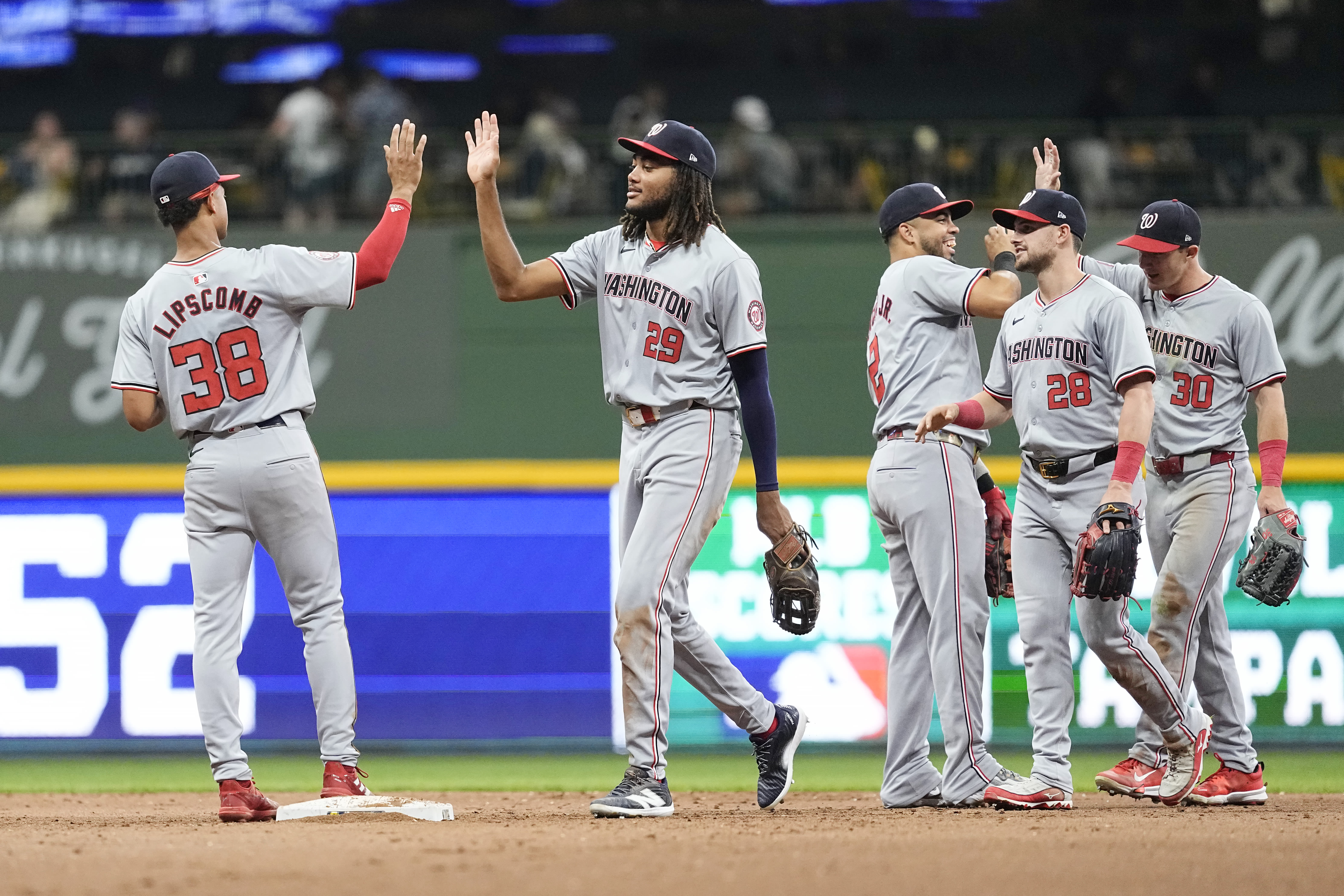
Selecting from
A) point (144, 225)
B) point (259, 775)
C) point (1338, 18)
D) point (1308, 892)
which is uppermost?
point (1338, 18)

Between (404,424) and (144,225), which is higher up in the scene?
(144,225)

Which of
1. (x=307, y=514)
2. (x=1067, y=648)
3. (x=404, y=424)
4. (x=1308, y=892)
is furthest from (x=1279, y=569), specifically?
(x=404, y=424)

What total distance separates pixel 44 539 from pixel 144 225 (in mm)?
4337

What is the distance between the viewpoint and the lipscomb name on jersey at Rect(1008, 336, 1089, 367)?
509 cm

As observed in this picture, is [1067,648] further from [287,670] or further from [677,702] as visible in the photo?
[287,670]

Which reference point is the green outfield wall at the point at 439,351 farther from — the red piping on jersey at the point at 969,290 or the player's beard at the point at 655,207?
the player's beard at the point at 655,207

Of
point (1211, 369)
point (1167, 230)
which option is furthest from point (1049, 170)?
point (1211, 369)

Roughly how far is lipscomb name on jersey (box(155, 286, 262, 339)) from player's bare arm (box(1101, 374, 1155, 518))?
2.66 meters

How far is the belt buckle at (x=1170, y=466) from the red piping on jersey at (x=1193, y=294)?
543 mm

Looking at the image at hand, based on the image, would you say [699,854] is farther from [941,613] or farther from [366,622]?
[366,622]

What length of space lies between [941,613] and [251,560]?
216 centimetres

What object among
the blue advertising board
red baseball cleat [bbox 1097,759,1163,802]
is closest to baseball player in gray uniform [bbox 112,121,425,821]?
red baseball cleat [bbox 1097,759,1163,802]

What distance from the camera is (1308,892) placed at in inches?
141

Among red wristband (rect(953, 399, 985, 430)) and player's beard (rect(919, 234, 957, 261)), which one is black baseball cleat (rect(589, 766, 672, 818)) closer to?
red wristband (rect(953, 399, 985, 430))
